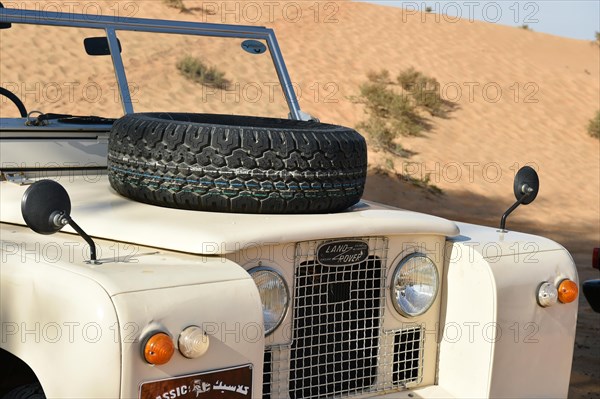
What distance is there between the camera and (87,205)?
306cm

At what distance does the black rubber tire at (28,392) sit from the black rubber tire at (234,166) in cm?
76

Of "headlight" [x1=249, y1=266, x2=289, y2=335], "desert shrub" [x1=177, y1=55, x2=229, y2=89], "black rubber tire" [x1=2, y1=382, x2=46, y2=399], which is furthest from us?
"desert shrub" [x1=177, y1=55, x2=229, y2=89]

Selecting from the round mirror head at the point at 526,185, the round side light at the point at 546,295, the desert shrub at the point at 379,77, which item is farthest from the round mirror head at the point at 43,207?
the desert shrub at the point at 379,77

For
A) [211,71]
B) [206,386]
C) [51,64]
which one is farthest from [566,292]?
[51,64]

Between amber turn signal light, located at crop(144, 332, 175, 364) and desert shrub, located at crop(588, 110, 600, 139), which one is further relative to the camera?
desert shrub, located at crop(588, 110, 600, 139)

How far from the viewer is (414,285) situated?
305 cm

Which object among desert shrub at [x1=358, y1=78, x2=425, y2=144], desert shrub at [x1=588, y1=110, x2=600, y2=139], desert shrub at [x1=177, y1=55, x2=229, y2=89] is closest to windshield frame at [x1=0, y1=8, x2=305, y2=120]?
desert shrub at [x1=177, y1=55, x2=229, y2=89]

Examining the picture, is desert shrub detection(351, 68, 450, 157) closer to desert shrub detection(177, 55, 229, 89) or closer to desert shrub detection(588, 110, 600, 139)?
desert shrub detection(588, 110, 600, 139)

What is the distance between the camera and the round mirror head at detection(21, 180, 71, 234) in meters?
2.43

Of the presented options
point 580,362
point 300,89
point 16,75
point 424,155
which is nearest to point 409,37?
point 300,89

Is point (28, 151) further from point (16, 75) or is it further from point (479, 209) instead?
point (479, 209)

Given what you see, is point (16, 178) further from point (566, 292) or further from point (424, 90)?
point (424, 90)

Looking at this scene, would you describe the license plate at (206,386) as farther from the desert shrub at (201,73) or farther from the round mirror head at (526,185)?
the desert shrub at (201,73)

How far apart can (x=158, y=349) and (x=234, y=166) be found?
794mm
